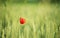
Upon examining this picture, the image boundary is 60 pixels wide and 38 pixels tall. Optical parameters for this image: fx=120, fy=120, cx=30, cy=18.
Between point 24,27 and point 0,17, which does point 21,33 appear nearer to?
point 24,27

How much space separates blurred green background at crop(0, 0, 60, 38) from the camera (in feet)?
4.28

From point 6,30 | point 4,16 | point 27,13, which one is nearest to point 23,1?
point 27,13

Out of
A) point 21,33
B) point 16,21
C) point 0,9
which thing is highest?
point 0,9

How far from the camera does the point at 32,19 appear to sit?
52.0 inches

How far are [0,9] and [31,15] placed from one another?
0.35 m

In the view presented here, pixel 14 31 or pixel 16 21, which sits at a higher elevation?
pixel 16 21

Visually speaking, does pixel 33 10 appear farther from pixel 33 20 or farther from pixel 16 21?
pixel 16 21

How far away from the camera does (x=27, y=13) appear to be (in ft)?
4.35

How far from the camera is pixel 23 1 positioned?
133cm

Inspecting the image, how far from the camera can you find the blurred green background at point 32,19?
1.31 metres

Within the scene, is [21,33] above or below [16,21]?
below

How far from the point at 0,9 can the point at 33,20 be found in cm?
39

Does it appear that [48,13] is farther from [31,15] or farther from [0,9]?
[0,9]

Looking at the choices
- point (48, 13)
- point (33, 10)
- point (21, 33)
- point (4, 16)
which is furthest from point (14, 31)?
point (48, 13)
